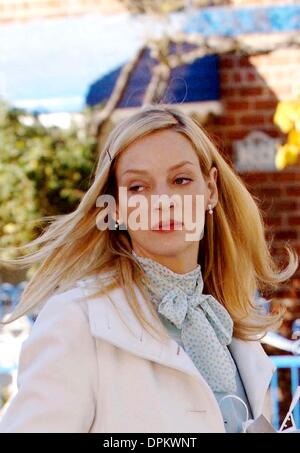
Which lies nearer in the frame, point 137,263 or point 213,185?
point 137,263

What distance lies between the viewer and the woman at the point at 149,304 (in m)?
1.19

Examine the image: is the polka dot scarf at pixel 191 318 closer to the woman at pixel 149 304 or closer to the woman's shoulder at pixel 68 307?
the woman at pixel 149 304

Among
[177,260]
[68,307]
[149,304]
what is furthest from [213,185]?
[68,307]

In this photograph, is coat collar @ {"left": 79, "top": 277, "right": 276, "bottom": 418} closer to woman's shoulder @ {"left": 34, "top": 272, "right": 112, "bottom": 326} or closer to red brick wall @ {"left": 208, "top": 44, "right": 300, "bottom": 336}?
woman's shoulder @ {"left": 34, "top": 272, "right": 112, "bottom": 326}

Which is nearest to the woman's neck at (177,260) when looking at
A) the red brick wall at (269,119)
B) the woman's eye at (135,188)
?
the woman's eye at (135,188)

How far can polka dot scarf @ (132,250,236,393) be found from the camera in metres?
1.34

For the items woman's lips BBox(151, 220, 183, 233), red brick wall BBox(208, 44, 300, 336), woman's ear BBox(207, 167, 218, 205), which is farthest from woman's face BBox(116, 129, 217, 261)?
red brick wall BBox(208, 44, 300, 336)

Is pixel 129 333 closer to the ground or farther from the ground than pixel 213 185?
closer to the ground

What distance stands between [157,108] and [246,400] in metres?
0.52

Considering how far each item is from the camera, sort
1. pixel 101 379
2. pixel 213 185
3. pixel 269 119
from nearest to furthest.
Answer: pixel 101 379, pixel 213 185, pixel 269 119

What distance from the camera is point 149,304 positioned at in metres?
1.33

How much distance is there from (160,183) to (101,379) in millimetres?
327

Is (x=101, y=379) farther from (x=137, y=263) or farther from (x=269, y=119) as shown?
(x=269, y=119)

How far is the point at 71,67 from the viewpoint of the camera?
4332 millimetres
